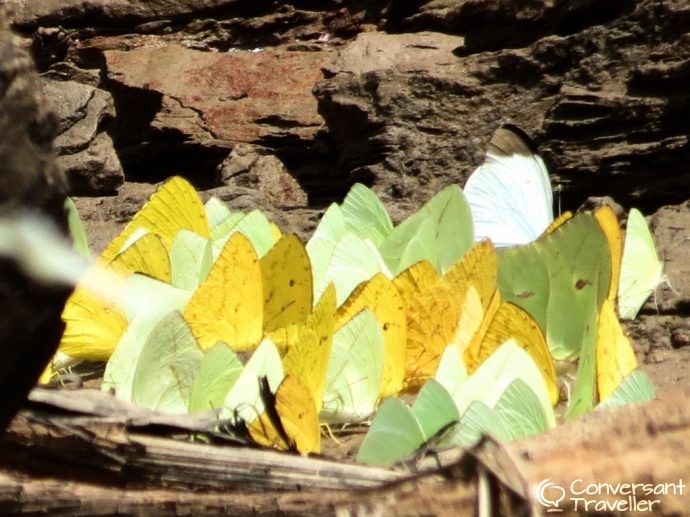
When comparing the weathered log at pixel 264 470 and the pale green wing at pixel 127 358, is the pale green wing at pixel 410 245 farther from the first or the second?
the weathered log at pixel 264 470

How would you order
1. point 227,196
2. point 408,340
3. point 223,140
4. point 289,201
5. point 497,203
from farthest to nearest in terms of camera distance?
point 223,140
point 289,201
point 227,196
point 497,203
point 408,340

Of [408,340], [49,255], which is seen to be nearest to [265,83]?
[408,340]

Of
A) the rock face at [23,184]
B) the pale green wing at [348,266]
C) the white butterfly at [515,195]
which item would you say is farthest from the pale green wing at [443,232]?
the rock face at [23,184]

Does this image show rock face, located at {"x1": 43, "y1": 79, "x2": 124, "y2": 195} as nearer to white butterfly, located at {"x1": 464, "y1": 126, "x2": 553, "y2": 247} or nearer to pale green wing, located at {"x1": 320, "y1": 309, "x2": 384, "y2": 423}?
white butterfly, located at {"x1": 464, "y1": 126, "x2": 553, "y2": 247}

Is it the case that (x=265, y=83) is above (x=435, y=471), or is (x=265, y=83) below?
above

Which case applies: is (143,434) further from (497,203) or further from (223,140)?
(223,140)

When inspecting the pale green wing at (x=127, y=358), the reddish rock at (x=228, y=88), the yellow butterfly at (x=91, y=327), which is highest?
the reddish rock at (x=228, y=88)

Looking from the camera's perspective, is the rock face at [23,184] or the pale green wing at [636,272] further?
the pale green wing at [636,272]
